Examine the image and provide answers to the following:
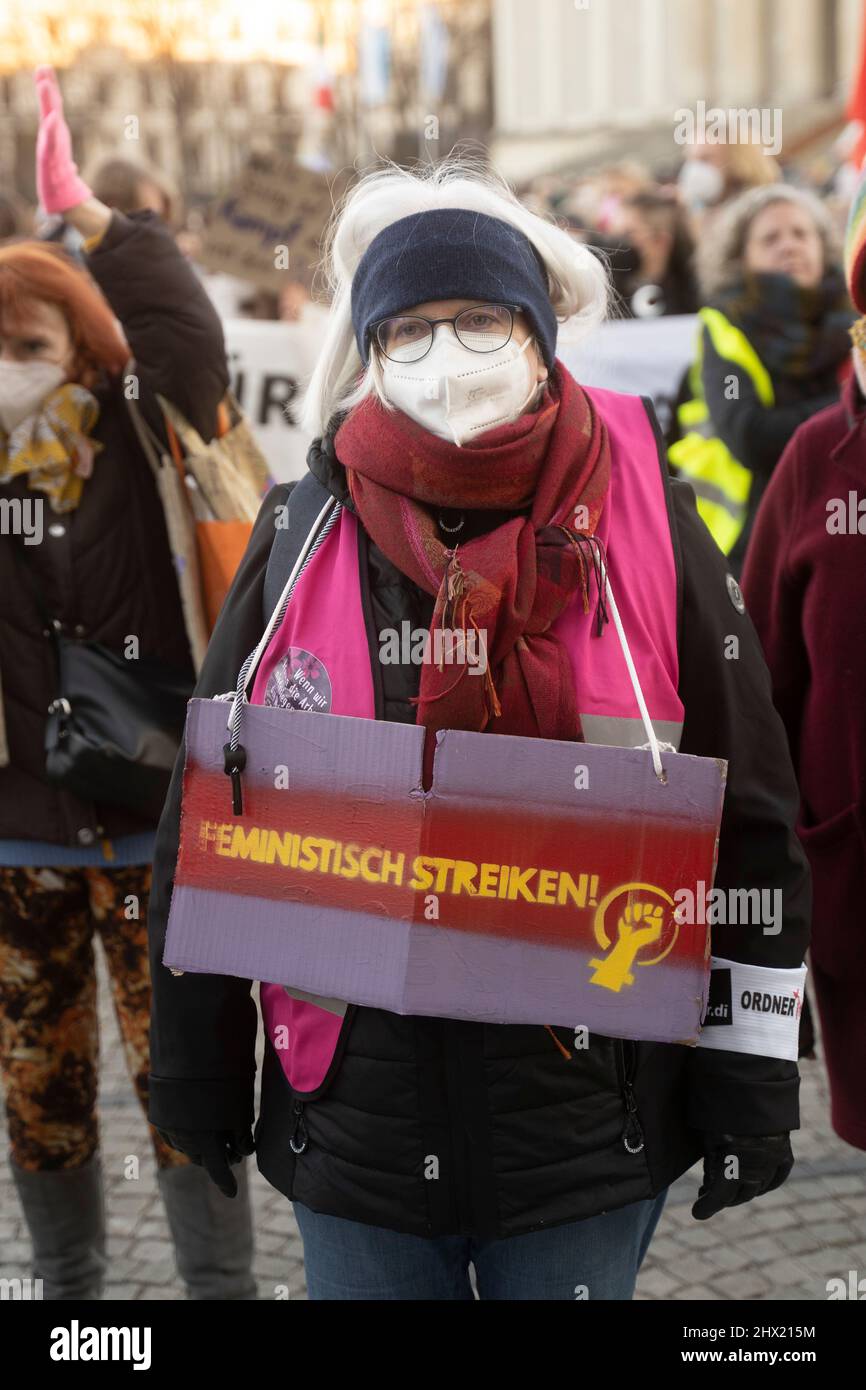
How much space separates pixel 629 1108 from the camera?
2148 mm

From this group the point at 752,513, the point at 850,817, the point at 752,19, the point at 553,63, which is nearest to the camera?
the point at 850,817

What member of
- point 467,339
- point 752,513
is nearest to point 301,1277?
point 467,339

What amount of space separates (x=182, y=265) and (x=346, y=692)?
1421 millimetres

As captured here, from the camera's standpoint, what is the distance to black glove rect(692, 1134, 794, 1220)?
215 cm

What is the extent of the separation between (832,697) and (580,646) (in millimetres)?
890

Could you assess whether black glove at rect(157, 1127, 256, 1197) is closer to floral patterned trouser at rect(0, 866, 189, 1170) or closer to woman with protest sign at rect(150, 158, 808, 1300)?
woman with protest sign at rect(150, 158, 808, 1300)

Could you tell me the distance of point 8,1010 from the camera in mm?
3260

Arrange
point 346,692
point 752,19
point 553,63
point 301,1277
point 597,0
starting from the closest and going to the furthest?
1. point 346,692
2. point 301,1277
3. point 752,19
4. point 597,0
5. point 553,63

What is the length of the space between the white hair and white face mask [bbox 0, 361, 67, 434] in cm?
94

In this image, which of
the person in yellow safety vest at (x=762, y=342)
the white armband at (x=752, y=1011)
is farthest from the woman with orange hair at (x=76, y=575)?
the person in yellow safety vest at (x=762, y=342)

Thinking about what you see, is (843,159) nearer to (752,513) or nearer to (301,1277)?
(752,513)

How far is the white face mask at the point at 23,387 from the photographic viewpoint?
3.17 metres

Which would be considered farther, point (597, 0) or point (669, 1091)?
point (597, 0)
